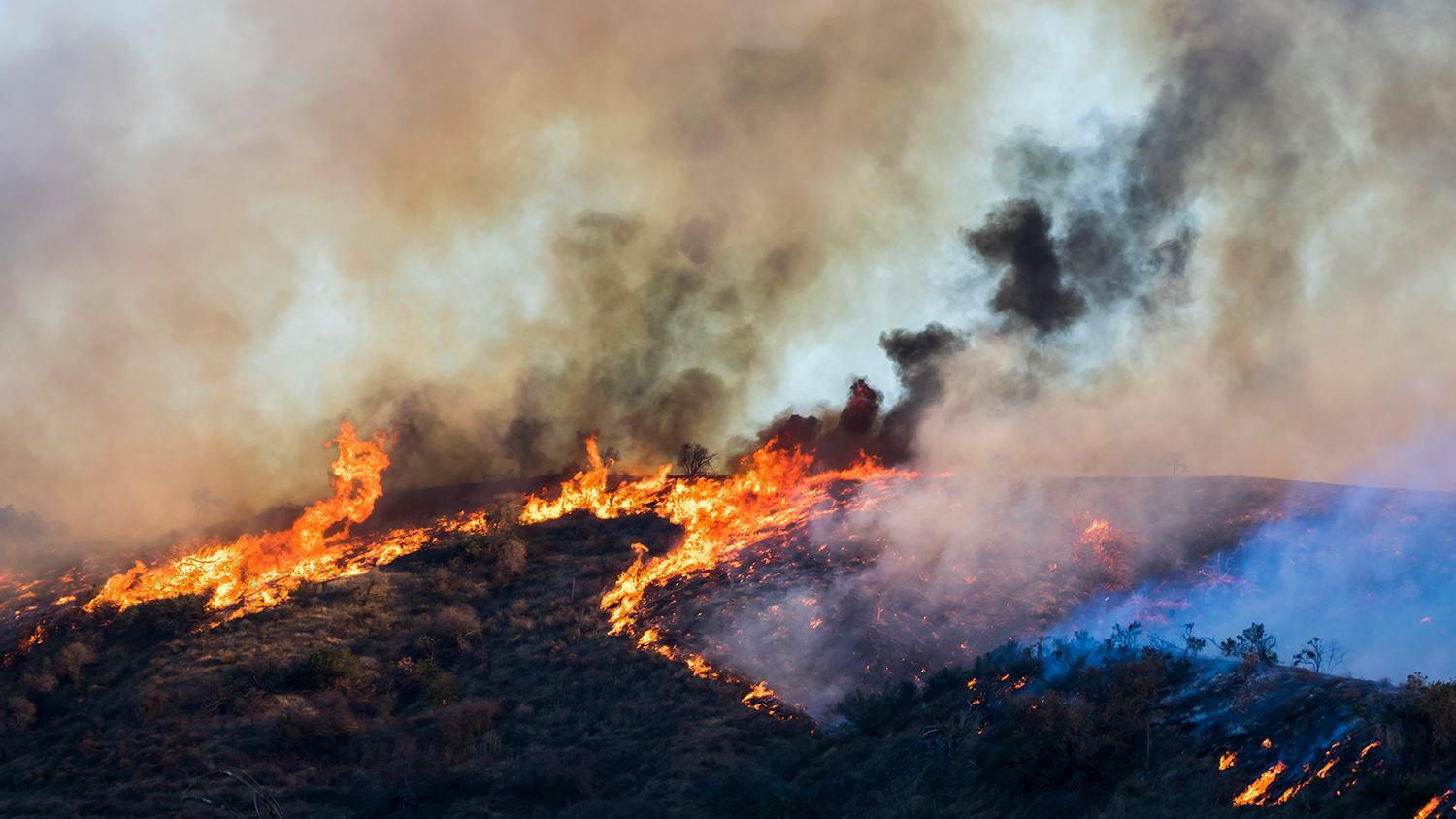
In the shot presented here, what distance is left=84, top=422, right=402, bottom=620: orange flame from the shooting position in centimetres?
4147

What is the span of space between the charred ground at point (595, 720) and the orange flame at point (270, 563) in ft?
6.10

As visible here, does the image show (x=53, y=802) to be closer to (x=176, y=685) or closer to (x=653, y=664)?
(x=176, y=685)

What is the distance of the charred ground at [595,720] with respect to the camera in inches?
731

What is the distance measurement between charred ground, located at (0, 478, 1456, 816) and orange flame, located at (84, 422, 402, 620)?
186cm

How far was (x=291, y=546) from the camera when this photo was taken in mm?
48312

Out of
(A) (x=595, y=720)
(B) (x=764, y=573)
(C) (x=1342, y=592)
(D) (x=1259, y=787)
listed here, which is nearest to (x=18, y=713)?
(A) (x=595, y=720)

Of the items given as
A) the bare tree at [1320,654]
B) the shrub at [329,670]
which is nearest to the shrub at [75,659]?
the shrub at [329,670]

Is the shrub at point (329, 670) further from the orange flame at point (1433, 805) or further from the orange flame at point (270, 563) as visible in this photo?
the orange flame at point (1433, 805)

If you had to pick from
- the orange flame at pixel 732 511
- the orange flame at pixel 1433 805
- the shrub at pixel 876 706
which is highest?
the orange flame at pixel 732 511

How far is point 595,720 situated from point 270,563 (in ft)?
85.7

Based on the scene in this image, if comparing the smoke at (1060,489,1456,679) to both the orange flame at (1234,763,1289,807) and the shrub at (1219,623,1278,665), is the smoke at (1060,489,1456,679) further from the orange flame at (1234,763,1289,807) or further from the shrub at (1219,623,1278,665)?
the orange flame at (1234,763,1289,807)

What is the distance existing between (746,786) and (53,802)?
22565mm

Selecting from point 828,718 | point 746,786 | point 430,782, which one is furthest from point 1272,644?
point 430,782

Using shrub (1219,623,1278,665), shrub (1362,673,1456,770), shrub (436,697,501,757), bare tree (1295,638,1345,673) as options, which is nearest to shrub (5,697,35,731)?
shrub (436,697,501,757)
